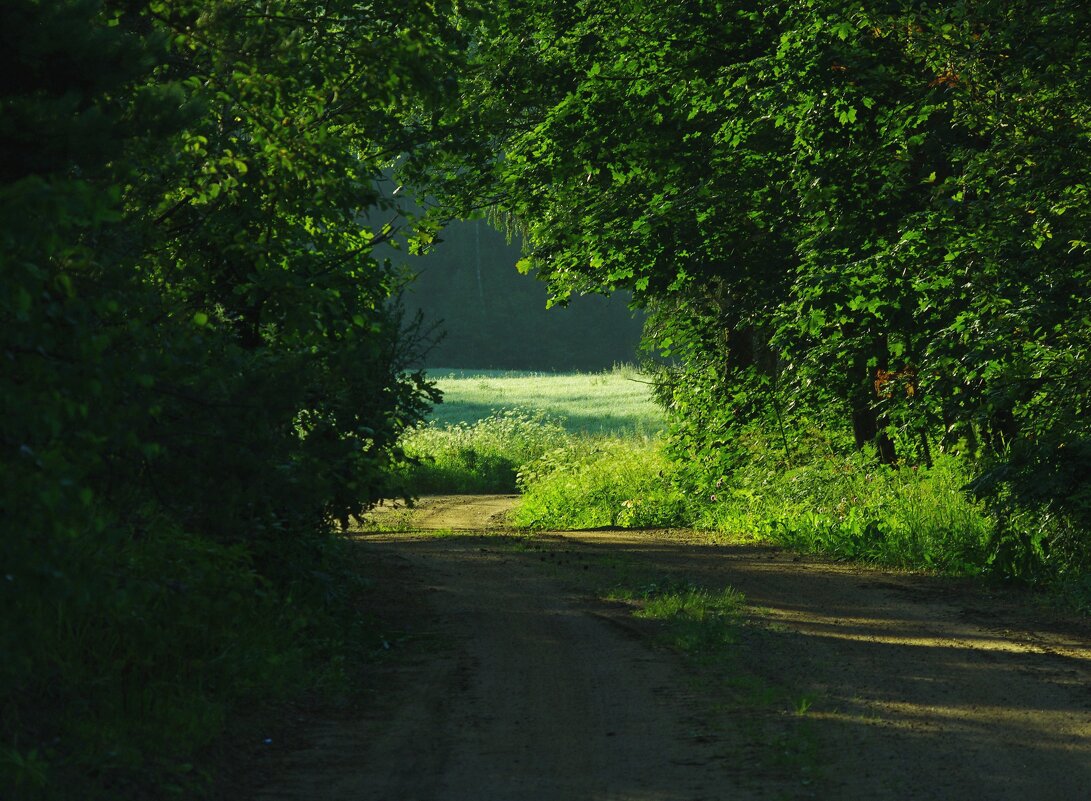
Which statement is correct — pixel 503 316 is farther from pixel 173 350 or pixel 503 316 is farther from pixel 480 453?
pixel 173 350

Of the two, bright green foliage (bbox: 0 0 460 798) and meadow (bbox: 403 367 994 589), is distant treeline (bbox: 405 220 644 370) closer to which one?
meadow (bbox: 403 367 994 589)

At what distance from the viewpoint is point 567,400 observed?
61594 millimetres

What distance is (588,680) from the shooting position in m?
8.79

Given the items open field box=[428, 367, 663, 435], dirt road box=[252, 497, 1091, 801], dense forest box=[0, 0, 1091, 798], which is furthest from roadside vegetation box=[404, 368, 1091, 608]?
open field box=[428, 367, 663, 435]

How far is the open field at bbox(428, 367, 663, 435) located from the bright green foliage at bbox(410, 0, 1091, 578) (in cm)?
2535

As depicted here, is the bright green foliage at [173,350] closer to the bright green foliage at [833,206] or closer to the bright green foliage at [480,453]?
the bright green foliage at [833,206]

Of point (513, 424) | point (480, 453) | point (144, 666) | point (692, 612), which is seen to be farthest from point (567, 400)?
point (144, 666)

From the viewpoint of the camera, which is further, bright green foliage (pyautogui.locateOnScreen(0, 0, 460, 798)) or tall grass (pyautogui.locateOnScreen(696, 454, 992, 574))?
tall grass (pyautogui.locateOnScreen(696, 454, 992, 574))

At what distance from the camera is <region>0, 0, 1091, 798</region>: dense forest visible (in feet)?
20.1

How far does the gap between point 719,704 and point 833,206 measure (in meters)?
9.65

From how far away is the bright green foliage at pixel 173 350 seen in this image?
4.89 m

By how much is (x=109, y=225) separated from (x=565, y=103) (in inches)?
460

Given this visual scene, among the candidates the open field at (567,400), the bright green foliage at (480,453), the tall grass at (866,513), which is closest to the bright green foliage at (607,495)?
the tall grass at (866,513)

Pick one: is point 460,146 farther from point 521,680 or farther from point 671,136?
point 671,136
